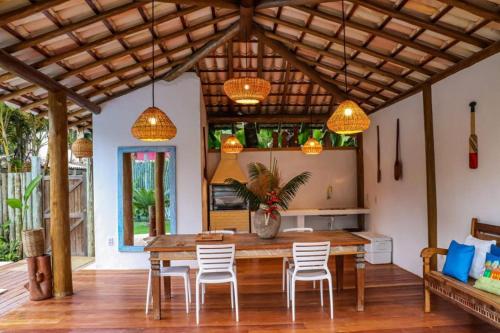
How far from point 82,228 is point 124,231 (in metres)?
1.56

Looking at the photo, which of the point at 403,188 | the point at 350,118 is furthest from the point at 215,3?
the point at 403,188

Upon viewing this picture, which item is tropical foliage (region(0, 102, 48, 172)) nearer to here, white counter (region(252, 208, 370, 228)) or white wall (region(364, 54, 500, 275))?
white counter (region(252, 208, 370, 228))

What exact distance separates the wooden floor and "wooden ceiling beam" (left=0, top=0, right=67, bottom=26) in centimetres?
318

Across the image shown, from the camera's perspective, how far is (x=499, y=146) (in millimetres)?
4078

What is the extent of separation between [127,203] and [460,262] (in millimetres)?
5242

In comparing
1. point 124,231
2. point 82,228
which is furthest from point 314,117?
point 82,228

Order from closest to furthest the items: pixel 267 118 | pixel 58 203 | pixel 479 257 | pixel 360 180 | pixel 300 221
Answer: pixel 479 257 → pixel 58 203 → pixel 300 221 → pixel 360 180 → pixel 267 118

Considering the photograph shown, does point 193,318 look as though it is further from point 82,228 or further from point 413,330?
point 82,228

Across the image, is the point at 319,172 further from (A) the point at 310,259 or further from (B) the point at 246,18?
(A) the point at 310,259

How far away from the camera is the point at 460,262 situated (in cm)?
399

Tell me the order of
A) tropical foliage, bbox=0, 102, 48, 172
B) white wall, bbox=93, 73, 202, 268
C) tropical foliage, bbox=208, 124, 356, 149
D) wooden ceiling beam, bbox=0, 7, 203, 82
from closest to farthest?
wooden ceiling beam, bbox=0, 7, 203, 82 → white wall, bbox=93, 73, 202, 268 → tropical foliage, bbox=0, 102, 48, 172 → tropical foliage, bbox=208, 124, 356, 149

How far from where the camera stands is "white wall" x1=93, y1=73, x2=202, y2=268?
21.9ft

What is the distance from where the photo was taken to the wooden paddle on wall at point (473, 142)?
443cm

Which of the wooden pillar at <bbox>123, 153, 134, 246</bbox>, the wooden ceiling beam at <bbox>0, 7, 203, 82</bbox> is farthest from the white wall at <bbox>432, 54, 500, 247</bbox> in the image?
the wooden pillar at <bbox>123, 153, 134, 246</bbox>
